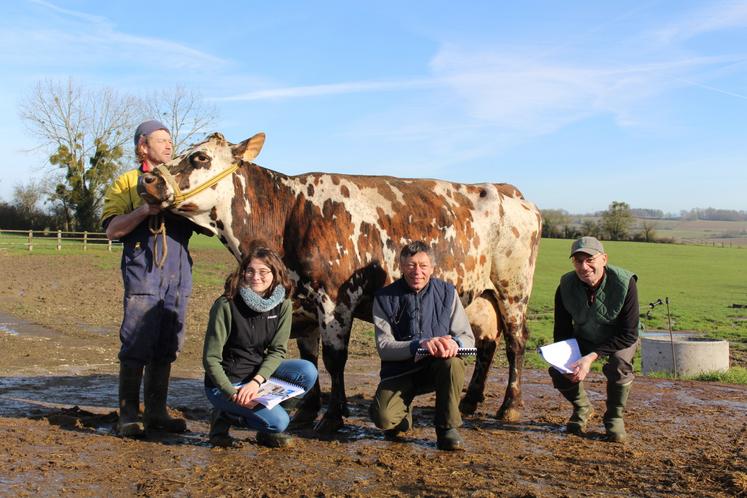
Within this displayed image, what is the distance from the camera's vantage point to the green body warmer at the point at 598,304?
19.4 ft

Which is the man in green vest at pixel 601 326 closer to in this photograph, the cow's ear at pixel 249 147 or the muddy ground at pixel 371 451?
the muddy ground at pixel 371 451

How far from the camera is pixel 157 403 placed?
231 inches

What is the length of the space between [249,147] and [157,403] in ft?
7.44

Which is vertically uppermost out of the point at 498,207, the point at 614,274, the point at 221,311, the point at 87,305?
the point at 498,207

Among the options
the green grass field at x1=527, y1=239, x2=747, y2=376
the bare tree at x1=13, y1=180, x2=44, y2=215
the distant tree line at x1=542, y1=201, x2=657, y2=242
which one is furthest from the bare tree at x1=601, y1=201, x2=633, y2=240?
the bare tree at x1=13, y1=180, x2=44, y2=215

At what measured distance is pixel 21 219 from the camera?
57.6 metres

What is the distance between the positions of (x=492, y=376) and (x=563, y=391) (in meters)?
3.02

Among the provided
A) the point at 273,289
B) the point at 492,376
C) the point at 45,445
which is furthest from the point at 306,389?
the point at 492,376

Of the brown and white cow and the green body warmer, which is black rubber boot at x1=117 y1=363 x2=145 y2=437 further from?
the green body warmer

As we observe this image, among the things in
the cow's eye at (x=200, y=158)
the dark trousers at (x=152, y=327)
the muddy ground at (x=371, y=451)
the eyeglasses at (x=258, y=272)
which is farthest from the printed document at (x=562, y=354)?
the cow's eye at (x=200, y=158)

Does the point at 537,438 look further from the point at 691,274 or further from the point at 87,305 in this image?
the point at 691,274

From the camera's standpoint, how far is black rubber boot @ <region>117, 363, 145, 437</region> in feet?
18.0

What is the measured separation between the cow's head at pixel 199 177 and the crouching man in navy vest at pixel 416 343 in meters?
1.67

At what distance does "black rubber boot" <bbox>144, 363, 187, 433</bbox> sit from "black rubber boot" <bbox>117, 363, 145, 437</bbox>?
16cm
